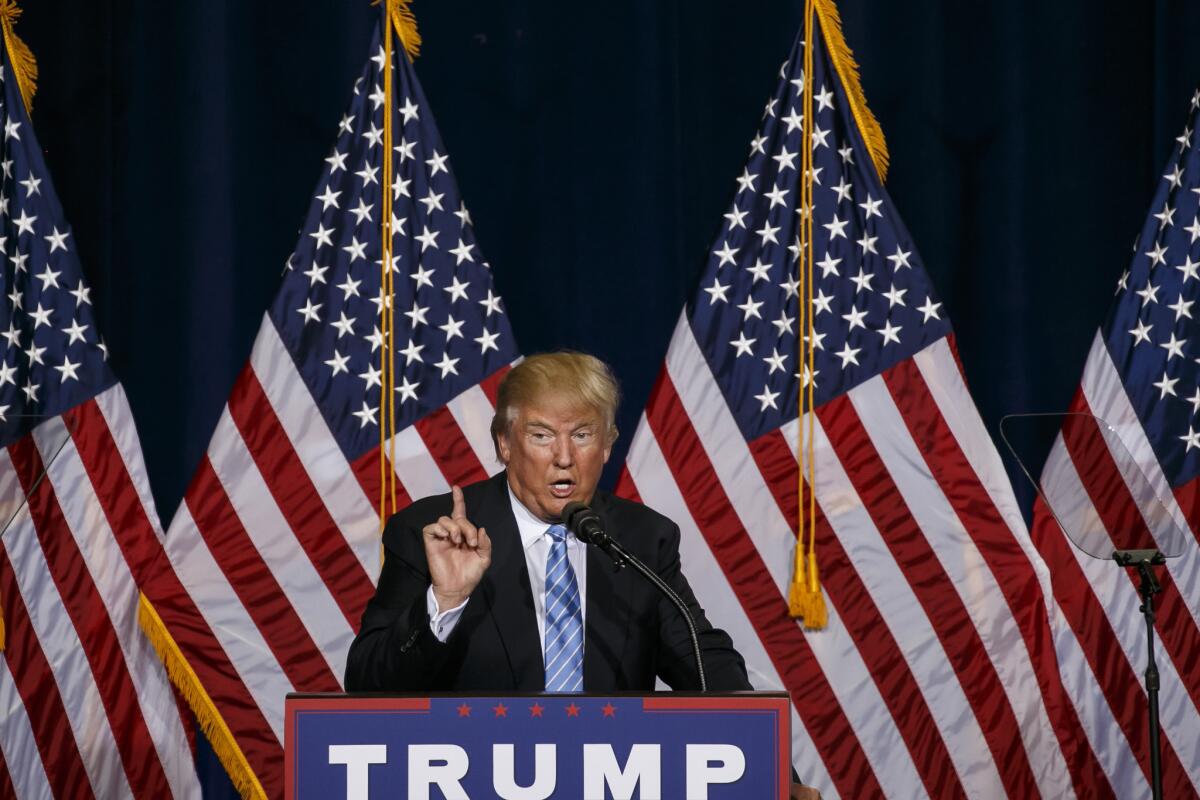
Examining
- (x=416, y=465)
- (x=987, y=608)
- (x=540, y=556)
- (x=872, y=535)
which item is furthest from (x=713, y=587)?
(x=540, y=556)

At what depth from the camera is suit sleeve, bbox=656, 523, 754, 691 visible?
255cm

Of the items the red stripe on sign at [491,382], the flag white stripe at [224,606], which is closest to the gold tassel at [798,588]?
the red stripe on sign at [491,382]

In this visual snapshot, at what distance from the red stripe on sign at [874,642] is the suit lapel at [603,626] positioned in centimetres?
145

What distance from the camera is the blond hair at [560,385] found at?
259cm

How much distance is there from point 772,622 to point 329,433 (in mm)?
1302

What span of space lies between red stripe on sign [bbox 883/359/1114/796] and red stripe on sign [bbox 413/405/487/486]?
118 cm

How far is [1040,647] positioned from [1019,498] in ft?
2.16

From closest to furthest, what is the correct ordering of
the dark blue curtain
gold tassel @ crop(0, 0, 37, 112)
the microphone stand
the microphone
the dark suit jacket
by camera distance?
the microphone
the dark suit jacket
the microphone stand
gold tassel @ crop(0, 0, 37, 112)
the dark blue curtain

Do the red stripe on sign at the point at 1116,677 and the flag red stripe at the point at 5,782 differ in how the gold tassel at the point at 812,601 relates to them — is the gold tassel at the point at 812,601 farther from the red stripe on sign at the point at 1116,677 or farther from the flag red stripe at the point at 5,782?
the flag red stripe at the point at 5,782

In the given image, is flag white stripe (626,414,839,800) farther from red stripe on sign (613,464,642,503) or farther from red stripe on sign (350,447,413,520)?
red stripe on sign (350,447,413,520)

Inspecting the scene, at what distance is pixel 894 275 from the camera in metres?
4.04

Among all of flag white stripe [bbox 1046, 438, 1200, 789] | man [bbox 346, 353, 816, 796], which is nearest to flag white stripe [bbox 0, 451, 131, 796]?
man [bbox 346, 353, 816, 796]

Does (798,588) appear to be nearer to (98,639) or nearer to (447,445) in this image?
(447,445)

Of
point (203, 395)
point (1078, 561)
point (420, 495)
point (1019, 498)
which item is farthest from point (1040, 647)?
point (203, 395)
